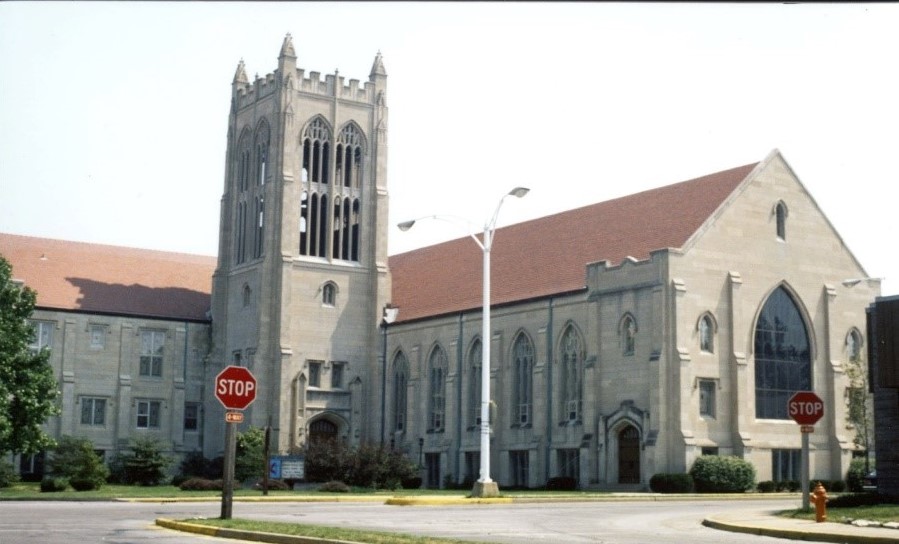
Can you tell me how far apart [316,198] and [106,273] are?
13.5 m

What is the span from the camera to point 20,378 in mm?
50719

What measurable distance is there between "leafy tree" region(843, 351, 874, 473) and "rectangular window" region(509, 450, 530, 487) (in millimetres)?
14986

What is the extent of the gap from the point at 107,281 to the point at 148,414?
821cm

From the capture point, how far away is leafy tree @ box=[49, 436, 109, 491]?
5159 centimetres

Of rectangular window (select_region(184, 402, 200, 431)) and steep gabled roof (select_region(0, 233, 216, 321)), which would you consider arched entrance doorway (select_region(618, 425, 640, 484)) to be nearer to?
rectangular window (select_region(184, 402, 200, 431))

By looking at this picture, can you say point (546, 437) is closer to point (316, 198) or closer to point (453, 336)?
point (453, 336)

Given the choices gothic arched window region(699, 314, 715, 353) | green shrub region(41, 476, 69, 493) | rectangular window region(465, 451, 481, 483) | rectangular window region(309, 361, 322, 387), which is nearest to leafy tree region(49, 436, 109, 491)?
green shrub region(41, 476, 69, 493)

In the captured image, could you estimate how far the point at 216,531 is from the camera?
70.8 feet

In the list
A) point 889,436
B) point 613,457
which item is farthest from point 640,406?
point 889,436

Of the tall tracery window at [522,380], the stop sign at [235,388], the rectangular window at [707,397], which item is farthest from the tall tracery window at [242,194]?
the stop sign at [235,388]

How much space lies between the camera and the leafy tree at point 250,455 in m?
59.3

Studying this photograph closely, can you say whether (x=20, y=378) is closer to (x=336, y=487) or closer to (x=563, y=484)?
(x=336, y=487)

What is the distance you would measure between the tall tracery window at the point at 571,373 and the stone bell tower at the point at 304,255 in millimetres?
15168

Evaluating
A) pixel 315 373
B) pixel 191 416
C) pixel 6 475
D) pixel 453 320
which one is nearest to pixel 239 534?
pixel 6 475
